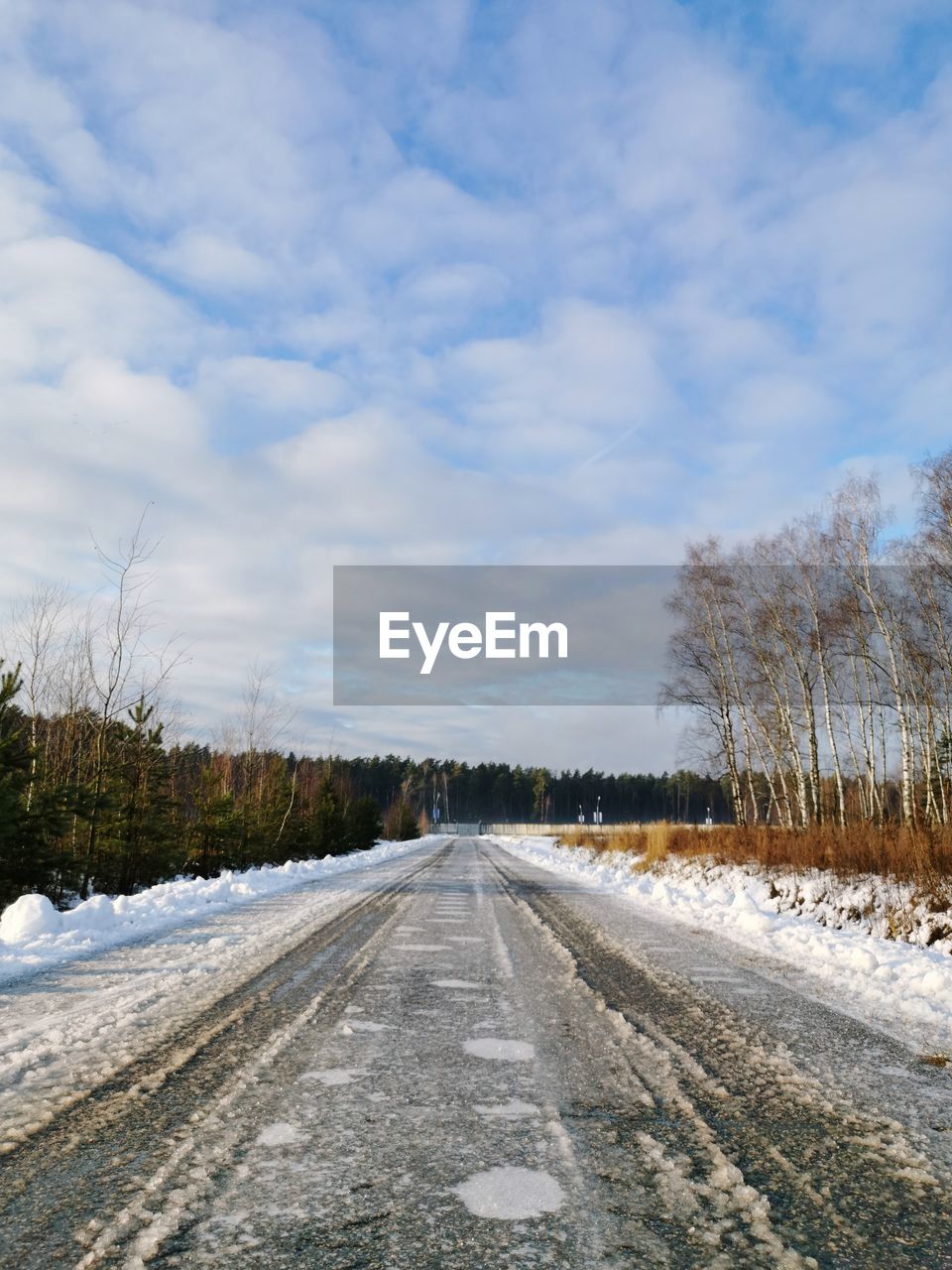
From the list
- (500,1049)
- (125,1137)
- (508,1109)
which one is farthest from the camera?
(500,1049)

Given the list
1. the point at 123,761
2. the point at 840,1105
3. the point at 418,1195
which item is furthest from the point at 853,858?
the point at 123,761

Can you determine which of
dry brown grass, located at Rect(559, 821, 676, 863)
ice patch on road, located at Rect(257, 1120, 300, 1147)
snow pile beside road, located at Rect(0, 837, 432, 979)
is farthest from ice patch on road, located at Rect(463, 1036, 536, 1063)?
dry brown grass, located at Rect(559, 821, 676, 863)

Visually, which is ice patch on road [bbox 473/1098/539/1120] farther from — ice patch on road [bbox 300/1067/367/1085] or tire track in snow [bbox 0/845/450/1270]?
tire track in snow [bbox 0/845/450/1270]

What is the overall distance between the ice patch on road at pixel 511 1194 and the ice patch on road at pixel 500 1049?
4.77 feet

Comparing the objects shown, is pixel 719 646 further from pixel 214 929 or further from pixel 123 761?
pixel 214 929

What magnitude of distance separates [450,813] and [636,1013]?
13925 centimetres

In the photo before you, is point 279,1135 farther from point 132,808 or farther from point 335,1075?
point 132,808

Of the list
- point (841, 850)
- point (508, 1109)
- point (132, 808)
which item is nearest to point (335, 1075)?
point (508, 1109)

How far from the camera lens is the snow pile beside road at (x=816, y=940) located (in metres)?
6.12

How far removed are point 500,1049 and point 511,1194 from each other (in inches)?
72.7

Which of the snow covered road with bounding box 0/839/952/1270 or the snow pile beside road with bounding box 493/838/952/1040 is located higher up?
the snow covered road with bounding box 0/839/952/1270

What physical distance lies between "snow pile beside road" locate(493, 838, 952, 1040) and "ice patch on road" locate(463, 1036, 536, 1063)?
2.82 metres

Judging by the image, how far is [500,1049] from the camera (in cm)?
440

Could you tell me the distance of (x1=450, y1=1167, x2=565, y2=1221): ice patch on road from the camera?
249cm
